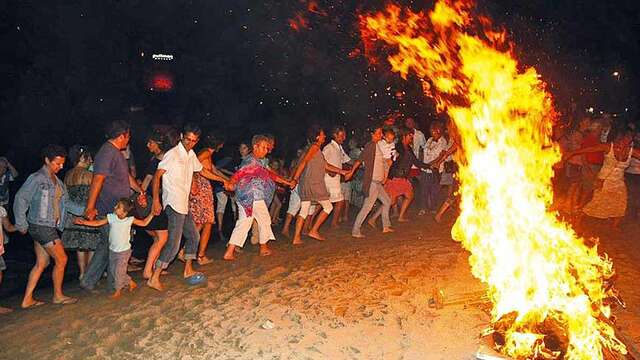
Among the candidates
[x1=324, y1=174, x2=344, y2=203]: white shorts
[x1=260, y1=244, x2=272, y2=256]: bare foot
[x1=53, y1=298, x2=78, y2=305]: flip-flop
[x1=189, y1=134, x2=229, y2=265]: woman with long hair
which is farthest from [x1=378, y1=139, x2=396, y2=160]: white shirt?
[x1=53, y1=298, x2=78, y2=305]: flip-flop

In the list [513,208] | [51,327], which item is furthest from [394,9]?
[51,327]

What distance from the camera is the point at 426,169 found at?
11.9 m

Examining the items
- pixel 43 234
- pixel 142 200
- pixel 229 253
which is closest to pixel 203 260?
pixel 229 253

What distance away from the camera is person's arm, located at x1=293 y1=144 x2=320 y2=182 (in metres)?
9.02

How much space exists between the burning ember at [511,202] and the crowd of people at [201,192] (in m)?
2.76

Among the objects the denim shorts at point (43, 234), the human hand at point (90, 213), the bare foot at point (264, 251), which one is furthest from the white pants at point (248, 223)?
the denim shorts at point (43, 234)

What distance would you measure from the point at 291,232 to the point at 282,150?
33.7 ft

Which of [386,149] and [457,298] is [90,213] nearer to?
[457,298]

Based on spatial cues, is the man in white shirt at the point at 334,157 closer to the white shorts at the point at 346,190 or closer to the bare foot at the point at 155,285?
the white shorts at the point at 346,190

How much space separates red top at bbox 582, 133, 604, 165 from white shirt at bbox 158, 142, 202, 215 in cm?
756

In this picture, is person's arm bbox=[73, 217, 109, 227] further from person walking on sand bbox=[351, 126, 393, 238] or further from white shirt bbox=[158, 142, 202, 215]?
person walking on sand bbox=[351, 126, 393, 238]

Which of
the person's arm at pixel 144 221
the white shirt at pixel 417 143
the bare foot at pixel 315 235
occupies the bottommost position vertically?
the bare foot at pixel 315 235

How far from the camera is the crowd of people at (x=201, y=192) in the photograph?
252 inches

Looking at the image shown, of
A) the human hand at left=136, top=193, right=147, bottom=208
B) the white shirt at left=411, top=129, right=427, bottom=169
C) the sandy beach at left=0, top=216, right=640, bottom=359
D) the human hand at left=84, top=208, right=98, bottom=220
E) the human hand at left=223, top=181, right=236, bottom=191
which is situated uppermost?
the white shirt at left=411, top=129, right=427, bottom=169
